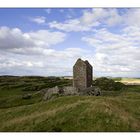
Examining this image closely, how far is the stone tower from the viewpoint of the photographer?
217 feet

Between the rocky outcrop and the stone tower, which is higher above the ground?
the stone tower

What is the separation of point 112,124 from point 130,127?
181cm

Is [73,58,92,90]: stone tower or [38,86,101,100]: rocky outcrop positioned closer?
[38,86,101,100]: rocky outcrop

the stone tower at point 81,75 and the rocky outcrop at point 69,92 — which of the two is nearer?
the rocky outcrop at point 69,92

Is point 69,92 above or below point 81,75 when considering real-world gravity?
below

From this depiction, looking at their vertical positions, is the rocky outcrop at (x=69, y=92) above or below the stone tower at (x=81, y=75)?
below

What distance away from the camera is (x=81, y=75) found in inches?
2618

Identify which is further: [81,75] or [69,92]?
[81,75]

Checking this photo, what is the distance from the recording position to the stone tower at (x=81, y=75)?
66188mm
